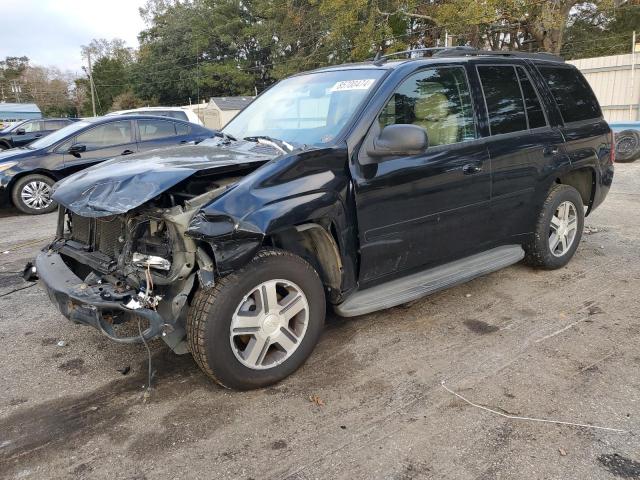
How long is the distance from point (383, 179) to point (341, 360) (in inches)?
48.7

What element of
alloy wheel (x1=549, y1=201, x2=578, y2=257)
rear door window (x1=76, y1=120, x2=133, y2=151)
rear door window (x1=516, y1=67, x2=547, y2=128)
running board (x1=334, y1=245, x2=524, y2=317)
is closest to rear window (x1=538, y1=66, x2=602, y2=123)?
rear door window (x1=516, y1=67, x2=547, y2=128)

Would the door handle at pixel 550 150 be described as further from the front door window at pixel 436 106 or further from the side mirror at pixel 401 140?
the side mirror at pixel 401 140

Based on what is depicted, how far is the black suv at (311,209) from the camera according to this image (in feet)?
9.25

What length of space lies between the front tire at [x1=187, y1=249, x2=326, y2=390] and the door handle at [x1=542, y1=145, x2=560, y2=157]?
257 cm

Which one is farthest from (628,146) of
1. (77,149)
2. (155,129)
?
(77,149)

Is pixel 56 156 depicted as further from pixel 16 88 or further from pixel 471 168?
pixel 16 88

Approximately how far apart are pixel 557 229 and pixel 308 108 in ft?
8.93

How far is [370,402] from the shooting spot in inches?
116

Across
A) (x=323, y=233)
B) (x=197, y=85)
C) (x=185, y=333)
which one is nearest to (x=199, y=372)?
(x=185, y=333)

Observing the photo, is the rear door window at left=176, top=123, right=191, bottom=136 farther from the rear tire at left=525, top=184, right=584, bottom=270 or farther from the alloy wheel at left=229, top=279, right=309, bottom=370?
the alloy wheel at left=229, top=279, right=309, bottom=370

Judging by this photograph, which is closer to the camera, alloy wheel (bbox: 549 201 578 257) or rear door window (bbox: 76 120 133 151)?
alloy wheel (bbox: 549 201 578 257)

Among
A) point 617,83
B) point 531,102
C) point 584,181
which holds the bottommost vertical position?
point 584,181

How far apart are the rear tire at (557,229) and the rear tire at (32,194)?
25.4 ft

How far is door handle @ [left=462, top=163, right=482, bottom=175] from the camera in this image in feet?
12.6
